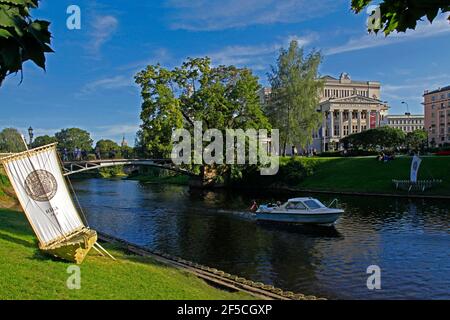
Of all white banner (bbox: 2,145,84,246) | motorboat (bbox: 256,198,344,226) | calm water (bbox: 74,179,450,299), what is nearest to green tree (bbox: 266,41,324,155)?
calm water (bbox: 74,179,450,299)

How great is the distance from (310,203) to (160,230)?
13.4 metres

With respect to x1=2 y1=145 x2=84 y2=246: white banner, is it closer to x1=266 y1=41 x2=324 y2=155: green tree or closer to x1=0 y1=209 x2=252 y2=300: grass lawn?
x1=0 y1=209 x2=252 y2=300: grass lawn

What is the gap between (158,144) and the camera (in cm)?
6825

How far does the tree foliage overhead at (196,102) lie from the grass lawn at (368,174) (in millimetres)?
14390

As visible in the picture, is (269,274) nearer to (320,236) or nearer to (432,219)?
(320,236)

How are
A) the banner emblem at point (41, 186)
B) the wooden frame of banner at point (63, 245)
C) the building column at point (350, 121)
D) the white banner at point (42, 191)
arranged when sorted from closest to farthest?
the wooden frame of banner at point (63, 245), the white banner at point (42, 191), the banner emblem at point (41, 186), the building column at point (350, 121)

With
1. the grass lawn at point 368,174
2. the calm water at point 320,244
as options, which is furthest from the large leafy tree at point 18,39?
the grass lawn at point 368,174

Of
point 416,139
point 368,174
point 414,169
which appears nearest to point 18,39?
point 414,169

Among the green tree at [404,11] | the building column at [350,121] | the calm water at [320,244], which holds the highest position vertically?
the building column at [350,121]

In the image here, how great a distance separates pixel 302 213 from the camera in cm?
3578

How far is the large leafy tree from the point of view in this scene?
14.8 feet

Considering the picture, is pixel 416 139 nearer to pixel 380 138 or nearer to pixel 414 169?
pixel 380 138

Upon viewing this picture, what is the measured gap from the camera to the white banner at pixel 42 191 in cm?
1706

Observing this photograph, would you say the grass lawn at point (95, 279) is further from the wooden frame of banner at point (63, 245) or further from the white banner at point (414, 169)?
the white banner at point (414, 169)
